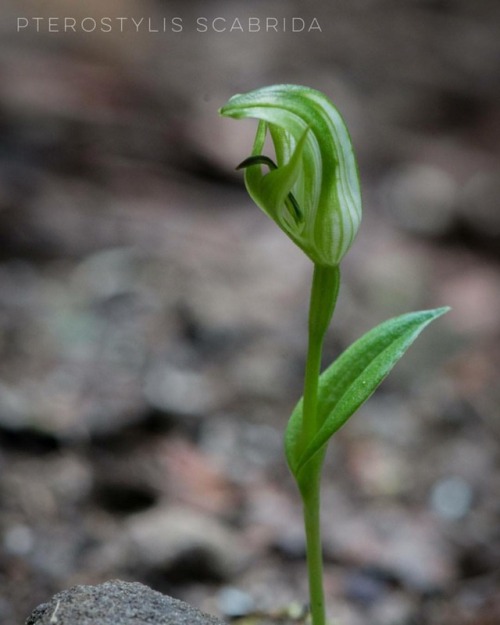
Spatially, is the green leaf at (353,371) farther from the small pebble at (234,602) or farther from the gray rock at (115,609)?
the small pebble at (234,602)

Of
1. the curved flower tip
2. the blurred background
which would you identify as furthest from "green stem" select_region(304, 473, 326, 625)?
the blurred background

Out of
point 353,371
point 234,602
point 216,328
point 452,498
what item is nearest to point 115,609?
point 353,371

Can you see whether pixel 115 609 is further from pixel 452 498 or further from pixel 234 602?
pixel 452 498

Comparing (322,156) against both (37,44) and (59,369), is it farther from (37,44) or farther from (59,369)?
(37,44)

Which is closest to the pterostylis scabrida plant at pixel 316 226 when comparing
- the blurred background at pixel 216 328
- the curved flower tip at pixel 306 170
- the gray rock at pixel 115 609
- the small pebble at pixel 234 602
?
the curved flower tip at pixel 306 170

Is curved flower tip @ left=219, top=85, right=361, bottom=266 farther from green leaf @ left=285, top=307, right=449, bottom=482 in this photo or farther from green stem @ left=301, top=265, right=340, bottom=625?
green leaf @ left=285, top=307, right=449, bottom=482

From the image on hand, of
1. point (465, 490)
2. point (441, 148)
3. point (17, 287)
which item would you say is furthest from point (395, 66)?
point (465, 490)

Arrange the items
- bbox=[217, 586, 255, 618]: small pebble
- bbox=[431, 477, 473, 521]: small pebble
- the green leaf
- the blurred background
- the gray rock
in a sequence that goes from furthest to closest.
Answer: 1. bbox=[431, 477, 473, 521]: small pebble
2. the blurred background
3. bbox=[217, 586, 255, 618]: small pebble
4. the green leaf
5. the gray rock
